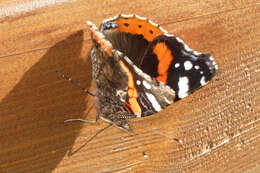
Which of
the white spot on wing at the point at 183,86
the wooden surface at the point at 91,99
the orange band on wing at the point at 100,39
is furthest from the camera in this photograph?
the white spot on wing at the point at 183,86

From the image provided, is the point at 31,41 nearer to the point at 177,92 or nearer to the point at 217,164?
the point at 177,92

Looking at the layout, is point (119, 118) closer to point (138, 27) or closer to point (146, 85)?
point (146, 85)

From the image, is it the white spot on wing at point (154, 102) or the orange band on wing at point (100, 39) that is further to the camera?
the white spot on wing at point (154, 102)

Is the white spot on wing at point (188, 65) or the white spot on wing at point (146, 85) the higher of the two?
the white spot on wing at point (188, 65)

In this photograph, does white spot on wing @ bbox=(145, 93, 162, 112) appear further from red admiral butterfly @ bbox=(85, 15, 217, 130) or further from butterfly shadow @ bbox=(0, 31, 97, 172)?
butterfly shadow @ bbox=(0, 31, 97, 172)

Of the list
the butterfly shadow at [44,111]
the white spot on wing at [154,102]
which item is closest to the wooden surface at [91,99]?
the butterfly shadow at [44,111]

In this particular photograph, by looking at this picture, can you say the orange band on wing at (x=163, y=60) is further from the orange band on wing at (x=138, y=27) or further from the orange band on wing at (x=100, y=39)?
the orange band on wing at (x=100, y=39)

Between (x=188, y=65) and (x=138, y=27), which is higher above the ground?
(x=138, y=27)

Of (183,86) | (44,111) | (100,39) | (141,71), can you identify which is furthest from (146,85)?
(44,111)
